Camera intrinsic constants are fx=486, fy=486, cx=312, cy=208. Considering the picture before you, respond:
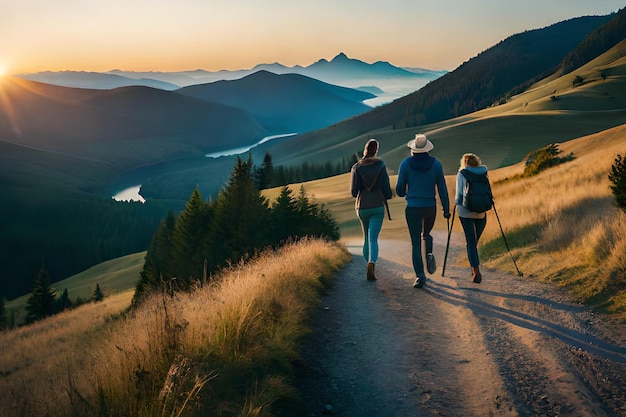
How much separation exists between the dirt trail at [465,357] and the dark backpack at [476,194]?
1718 millimetres

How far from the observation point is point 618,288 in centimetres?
762

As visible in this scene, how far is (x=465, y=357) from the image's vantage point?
227 inches

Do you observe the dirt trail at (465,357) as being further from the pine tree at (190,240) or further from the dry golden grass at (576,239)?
the pine tree at (190,240)

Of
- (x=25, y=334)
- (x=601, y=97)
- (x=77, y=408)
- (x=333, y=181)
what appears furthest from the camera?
(x=601, y=97)

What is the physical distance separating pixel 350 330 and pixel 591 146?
118ft

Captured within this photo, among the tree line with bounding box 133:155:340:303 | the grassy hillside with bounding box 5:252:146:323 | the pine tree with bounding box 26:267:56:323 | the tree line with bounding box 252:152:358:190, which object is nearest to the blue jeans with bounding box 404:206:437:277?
the tree line with bounding box 133:155:340:303

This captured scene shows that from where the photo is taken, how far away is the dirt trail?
4.61m

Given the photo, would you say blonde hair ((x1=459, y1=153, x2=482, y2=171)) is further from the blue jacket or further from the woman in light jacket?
the blue jacket

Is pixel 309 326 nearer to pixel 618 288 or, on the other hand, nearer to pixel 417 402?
pixel 417 402

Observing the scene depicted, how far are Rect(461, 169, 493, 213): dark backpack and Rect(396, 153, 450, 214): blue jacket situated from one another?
483 mm

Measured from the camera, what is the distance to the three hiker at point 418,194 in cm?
957

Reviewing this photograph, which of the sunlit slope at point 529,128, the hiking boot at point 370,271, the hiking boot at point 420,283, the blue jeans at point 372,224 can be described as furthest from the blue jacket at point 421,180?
the sunlit slope at point 529,128

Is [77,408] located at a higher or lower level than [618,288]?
higher

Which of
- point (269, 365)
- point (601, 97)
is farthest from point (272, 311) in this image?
point (601, 97)
